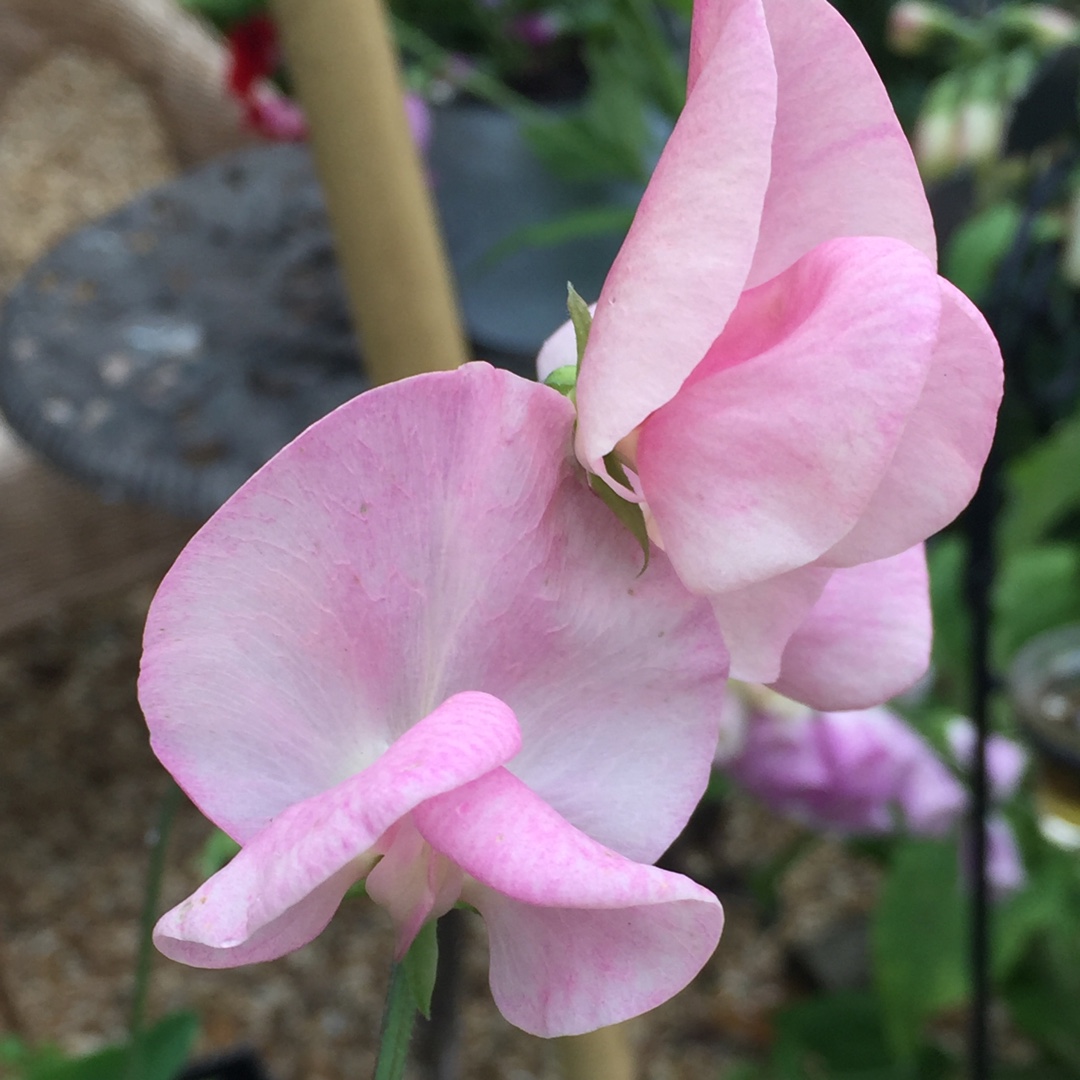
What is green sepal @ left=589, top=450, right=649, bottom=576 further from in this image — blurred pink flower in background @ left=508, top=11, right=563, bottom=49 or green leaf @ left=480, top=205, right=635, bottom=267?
blurred pink flower in background @ left=508, top=11, right=563, bottom=49

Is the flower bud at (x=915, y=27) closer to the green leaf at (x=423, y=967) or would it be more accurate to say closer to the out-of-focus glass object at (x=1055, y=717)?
the out-of-focus glass object at (x=1055, y=717)

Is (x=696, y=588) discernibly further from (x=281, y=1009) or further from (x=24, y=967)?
(x=24, y=967)

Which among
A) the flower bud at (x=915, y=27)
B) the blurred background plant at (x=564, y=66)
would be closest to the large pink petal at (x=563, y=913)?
the blurred background plant at (x=564, y=66)

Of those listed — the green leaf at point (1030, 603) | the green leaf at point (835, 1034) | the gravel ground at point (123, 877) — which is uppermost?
the green leaf at point (1030, 603)

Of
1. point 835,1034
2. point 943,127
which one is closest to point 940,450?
point 943,127

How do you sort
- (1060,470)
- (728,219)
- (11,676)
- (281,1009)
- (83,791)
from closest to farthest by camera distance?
(728,219) < (1060,470) < (281,1009) < (83,791) < (11,676)

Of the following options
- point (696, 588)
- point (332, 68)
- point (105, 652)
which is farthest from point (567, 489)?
point (105, 652)

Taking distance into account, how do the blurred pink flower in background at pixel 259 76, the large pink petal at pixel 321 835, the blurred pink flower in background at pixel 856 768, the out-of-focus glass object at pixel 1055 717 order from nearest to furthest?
1. the large pink petal at pixel 321 835
2. the out-of-focus glass object at pixel 1055 717
3. the blurred pink flower in background at pixel 856 768
4. the blurred pink flower in background at pixel 259 76

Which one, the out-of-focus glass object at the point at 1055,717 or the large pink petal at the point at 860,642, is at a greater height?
the large pink petal at the point at 860,642
